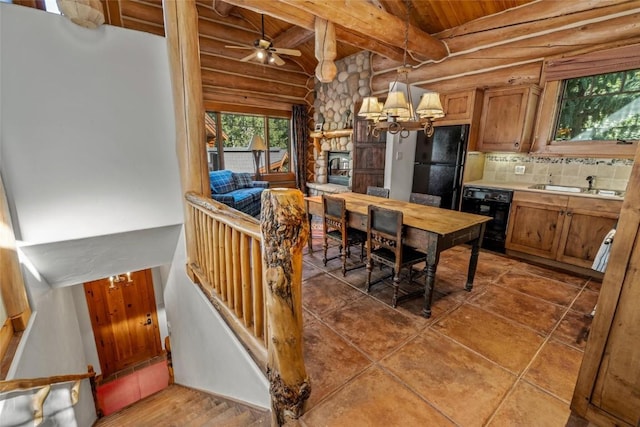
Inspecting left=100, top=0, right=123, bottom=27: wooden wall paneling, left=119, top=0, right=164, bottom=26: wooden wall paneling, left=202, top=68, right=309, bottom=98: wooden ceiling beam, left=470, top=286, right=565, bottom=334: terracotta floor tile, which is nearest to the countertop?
left=470, top=286, right=565, bottom=334: terracotta floor tile

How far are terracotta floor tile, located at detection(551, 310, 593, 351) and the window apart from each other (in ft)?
19.8

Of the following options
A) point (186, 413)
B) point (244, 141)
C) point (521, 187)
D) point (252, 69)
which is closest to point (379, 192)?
point (521, 187)

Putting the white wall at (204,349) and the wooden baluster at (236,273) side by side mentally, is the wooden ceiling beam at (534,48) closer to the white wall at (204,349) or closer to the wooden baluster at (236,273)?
the wooden baluster at (236,273)

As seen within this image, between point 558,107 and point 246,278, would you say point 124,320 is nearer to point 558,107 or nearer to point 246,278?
point 246,278

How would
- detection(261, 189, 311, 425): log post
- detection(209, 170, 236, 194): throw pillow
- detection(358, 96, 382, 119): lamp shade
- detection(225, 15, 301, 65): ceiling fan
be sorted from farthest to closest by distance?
detection(209, 170, 236, 194): throw pillow → detection(225, 15, 301, 65): ceiling fan → detection(358, 96, 382, 119): lamp shade → detection(261, 189, 311, 425): log post

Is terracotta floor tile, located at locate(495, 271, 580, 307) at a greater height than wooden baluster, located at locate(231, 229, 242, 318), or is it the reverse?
wooden baluster, located at locate(231, 229, 242, 318)

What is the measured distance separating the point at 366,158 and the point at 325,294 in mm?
3081

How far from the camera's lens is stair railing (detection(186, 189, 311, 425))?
4.07ft

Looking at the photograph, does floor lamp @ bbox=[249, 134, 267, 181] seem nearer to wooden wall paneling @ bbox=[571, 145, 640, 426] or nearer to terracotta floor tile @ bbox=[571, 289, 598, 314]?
terracotta floor tile @ bbox=[571, 289, 598, 314]

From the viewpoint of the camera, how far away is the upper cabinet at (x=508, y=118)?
3463mm

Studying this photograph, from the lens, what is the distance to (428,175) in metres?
4.44

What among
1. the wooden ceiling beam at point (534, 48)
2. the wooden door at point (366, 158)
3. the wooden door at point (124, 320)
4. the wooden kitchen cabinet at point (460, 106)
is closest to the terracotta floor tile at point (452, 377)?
the wooden kitchen cabinet at point (460, 106)

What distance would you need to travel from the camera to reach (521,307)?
8.31 feet

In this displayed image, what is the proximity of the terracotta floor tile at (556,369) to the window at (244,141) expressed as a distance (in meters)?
6.10
